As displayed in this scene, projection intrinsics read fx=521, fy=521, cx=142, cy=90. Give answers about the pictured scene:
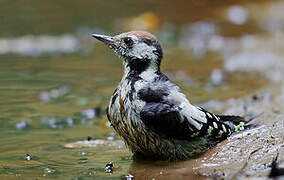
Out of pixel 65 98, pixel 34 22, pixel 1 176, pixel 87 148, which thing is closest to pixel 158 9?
pixel 34 22

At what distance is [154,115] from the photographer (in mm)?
4695

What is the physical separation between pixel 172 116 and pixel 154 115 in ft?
0.63

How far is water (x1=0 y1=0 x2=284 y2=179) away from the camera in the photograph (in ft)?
17.2

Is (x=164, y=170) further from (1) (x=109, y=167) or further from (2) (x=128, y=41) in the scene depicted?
(2) (x=128, y=41)

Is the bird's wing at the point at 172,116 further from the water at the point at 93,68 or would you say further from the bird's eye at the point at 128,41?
the bird's eye at the point at 128,41

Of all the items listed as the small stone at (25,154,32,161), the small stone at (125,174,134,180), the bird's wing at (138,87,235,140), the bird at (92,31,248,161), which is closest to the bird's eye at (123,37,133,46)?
the bird at (92,31,248,161)

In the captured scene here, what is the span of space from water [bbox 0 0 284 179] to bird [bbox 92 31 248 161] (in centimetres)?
20

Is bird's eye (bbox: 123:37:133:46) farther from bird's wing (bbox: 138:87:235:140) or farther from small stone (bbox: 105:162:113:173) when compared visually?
small stone (bbox: 105:162:113:173)

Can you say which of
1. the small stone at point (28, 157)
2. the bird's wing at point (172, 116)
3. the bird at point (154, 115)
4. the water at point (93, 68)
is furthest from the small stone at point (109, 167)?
the small stone at point (28, 157)

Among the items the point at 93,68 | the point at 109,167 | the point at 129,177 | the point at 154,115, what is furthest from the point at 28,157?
the point at 93,68

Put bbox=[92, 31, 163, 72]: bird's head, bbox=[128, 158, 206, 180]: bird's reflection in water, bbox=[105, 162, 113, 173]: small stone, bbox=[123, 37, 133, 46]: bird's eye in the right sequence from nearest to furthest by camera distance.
→ bbox=[128, 158, 206, 180]: bird's reflection in water < bbox=[105, 162, 113, 173]: small stone < bbox=[92, 31, 163, 72]: bird's head < bbox=[123, 37, 133, 46]: bird's eye

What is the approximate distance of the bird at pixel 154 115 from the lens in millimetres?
4777

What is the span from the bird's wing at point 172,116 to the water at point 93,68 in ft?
1.05

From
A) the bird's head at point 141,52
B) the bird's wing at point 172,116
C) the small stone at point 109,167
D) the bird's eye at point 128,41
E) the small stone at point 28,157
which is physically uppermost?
the bird's eye at point 128,41
